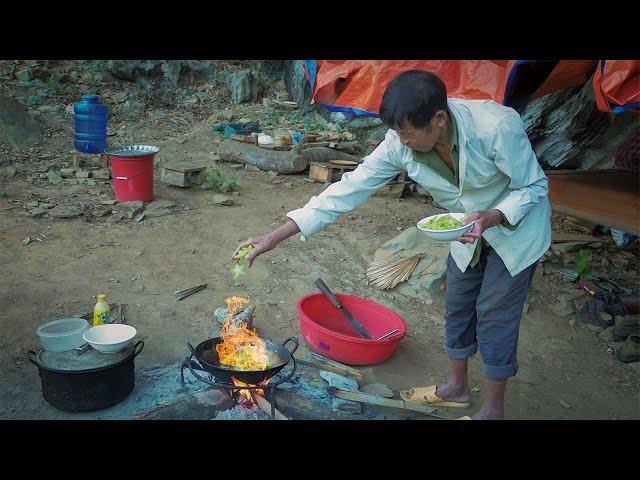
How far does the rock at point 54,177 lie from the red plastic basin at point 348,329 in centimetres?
487

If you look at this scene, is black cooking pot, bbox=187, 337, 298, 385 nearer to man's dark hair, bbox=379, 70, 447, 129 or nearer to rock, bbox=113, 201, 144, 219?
man's dark hair, bbox=379, 70, 447, 129

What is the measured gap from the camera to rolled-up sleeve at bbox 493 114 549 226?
9.01ft

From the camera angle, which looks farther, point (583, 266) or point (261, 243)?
point (583, 266)

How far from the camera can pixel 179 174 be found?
7637mm

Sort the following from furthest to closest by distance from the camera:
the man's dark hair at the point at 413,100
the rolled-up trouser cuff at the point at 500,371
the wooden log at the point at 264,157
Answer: the wooden log at the point at 264,157, the rolled-up trouser cuff at the point at 500,371, the man's dark hair at the point at 413,100

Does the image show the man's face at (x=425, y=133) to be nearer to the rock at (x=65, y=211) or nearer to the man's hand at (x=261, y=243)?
the man's hand at (x=261, y=243)

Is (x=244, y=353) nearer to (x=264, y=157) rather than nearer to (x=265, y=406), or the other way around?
(x=265, y=406)

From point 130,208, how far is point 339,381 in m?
3.92

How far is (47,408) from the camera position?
3434 millimetres

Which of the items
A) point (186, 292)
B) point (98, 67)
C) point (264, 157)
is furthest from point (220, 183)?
point (98, 67)

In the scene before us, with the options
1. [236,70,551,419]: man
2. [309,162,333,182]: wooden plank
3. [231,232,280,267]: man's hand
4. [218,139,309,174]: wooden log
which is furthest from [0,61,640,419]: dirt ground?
[231,232,280,267]: man's hand

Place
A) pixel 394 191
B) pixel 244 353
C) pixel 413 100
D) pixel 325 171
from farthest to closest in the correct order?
pixel 325 171 → pixel 394 191 → pixel 244 353 → pixel 413 100

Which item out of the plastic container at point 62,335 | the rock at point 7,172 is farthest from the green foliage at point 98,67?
the plastic container at point 62,335

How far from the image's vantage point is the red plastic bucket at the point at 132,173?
6.71 m
